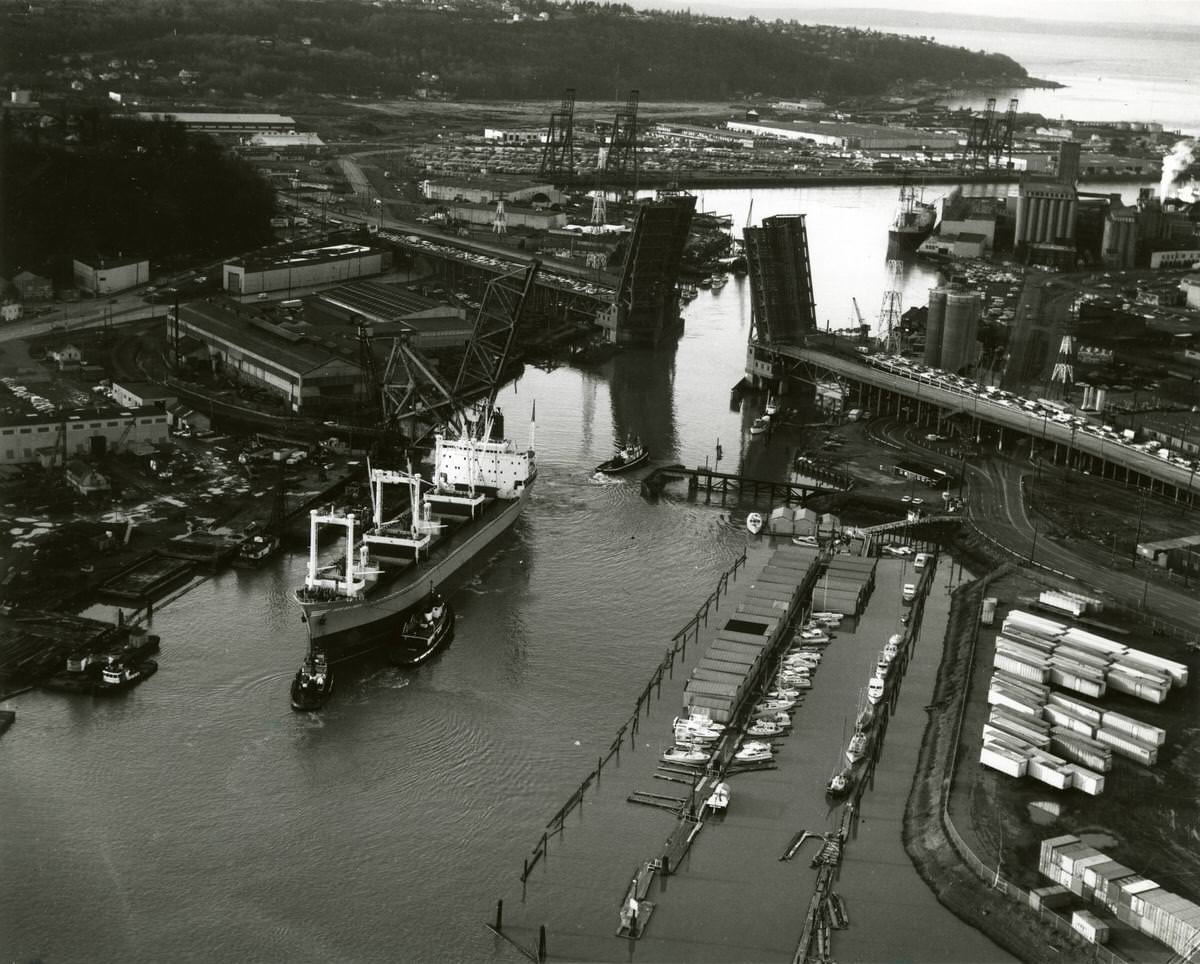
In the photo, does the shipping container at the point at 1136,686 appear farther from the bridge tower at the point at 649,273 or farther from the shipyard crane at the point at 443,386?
the bridge tower at the point at 649,273

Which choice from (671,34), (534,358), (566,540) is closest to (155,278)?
(534,358)

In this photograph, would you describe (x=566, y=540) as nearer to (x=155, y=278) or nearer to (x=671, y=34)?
(x=155, y=278)

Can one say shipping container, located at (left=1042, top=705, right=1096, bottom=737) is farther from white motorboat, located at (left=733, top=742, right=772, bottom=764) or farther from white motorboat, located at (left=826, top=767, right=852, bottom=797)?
white motorboat, located at (left=733, top=742, right=772, bottom=764)

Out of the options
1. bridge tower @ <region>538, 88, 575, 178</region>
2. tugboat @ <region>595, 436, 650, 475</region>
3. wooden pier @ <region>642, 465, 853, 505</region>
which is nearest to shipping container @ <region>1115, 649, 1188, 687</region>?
wooden pier @ <region>642, 465, 853, 505</region>

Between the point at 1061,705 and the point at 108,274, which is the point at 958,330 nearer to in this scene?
the point at 1061,705

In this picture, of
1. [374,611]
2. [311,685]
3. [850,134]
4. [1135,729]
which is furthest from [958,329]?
[850,134]
